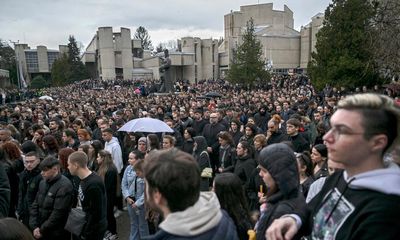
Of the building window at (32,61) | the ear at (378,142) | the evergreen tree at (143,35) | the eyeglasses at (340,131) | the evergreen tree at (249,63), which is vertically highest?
the evergreen tree at (143,35)

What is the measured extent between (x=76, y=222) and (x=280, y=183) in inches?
122

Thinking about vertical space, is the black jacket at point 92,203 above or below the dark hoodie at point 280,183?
below

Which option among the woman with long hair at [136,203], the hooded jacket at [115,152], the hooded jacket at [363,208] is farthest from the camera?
the hooded jacket at [115,152]

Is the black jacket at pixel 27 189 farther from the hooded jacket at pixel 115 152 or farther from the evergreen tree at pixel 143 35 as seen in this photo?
the evergreen tree at pixel 143 35

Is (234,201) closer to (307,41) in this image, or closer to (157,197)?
(157,197)

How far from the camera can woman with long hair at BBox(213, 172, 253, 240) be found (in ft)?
10.6

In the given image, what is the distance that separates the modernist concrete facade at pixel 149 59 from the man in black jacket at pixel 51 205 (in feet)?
182

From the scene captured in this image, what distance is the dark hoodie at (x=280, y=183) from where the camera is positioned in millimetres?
2217

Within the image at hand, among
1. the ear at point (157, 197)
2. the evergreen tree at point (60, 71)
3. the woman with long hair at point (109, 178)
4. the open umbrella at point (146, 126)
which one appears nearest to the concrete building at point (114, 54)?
the evergreen tree at point (60, 71)

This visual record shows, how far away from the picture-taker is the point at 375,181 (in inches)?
57.7

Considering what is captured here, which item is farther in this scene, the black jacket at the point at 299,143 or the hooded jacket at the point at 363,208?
the black jacket at the point at 299,143

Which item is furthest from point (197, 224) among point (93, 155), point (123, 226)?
point (123, 226)

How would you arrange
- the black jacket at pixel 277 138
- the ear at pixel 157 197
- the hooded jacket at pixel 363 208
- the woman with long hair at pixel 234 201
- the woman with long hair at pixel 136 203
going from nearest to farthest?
1. the hooded jacket at pixel 363 208
2. the ear at pixel 157 197
3. the woman with long hair at pixel 234 201
4. the woman with long hair at pixel 136 203
5. the black jacket at pixel 277 138

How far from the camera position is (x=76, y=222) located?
4328mm
